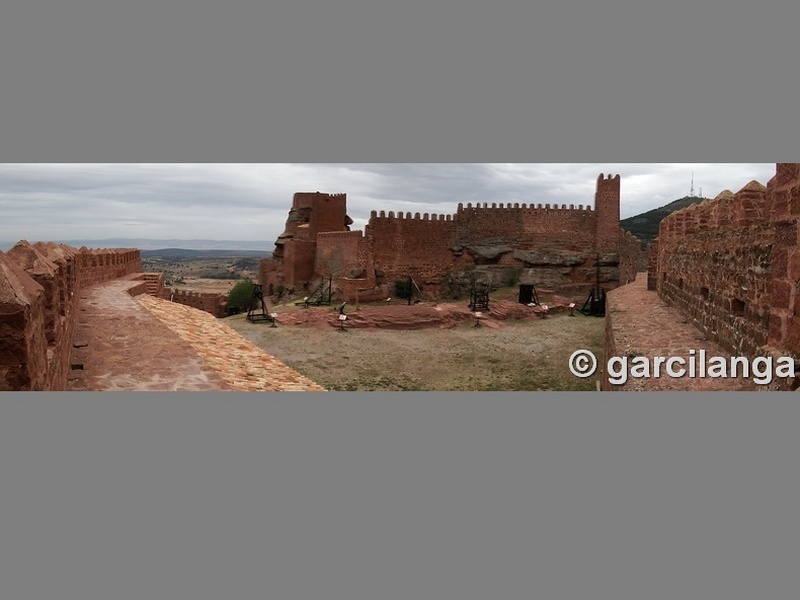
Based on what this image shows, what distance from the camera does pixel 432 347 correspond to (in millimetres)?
8023

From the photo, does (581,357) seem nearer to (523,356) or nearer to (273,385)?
(523,356)

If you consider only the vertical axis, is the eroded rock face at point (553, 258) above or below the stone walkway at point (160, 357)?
above

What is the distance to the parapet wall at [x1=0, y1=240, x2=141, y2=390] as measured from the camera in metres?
3.29

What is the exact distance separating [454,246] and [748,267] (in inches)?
771

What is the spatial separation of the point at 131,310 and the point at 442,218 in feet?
62.1

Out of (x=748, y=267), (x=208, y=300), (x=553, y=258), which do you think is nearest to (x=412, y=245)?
(x=553, y=258)

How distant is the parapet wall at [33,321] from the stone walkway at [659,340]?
15.0 ft

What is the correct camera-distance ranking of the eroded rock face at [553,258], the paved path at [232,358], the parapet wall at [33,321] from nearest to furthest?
the parapet wall at [33,321], the paved path at [232,358], the eroded rock face at [553,258]

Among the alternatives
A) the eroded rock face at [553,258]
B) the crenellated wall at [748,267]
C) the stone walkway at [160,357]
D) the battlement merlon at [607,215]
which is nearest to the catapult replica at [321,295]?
the eroded rock face at [553,258]

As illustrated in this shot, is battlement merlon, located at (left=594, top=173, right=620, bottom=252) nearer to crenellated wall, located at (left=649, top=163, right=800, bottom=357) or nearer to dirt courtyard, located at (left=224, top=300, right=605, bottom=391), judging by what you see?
dirt courtyard, located at (left=224, top=300, right=605, bottom=391)

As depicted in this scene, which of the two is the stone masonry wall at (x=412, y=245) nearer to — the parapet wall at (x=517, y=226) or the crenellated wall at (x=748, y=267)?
the parapet wall at (x=517, y=226)

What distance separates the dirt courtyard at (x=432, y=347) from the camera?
6.35 meters

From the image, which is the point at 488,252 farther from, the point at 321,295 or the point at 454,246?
the point at 321,295

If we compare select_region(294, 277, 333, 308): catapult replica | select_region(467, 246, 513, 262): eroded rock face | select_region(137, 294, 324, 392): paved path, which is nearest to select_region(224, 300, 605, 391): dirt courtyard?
select_region(137, 294, 324, 392): paved path
